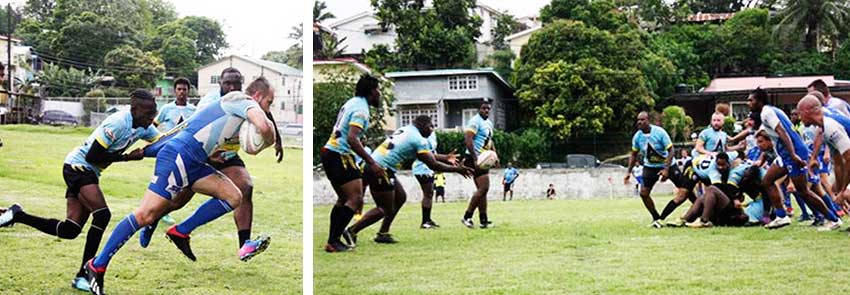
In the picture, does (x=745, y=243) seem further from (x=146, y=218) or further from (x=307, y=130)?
(x=146, y=218)

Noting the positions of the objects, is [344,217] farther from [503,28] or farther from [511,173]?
[503,28]

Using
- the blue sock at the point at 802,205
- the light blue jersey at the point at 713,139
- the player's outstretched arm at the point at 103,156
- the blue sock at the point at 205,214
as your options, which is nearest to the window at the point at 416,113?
the blue sock at the point at 205,214

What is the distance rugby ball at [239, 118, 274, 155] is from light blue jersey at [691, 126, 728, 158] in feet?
9.37

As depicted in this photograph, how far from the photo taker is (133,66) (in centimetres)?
664

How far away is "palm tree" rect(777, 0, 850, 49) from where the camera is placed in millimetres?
6867

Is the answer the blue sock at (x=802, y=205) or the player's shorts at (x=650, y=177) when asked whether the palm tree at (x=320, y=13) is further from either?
the blue sock at (x=802, y=205)

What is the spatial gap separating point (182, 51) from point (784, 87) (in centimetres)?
378

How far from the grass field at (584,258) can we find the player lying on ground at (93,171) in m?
1.36

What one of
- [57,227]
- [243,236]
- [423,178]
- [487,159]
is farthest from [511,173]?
[57,227]

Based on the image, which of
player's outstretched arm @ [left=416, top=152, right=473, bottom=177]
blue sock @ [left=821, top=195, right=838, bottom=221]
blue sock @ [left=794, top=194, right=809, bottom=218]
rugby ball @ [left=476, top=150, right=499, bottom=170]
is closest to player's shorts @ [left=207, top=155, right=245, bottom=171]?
player's outstretched arm @ [left=416, top=152, right=473, bottom=177]

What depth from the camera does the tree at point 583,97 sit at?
715cm

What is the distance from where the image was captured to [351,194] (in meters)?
6.58

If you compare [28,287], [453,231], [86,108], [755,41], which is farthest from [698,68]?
[28,287]

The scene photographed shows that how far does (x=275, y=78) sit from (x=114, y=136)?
1.11 meters
